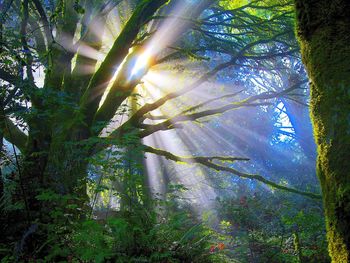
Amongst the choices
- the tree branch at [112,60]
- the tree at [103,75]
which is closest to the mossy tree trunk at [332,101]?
the tree at [103,75]

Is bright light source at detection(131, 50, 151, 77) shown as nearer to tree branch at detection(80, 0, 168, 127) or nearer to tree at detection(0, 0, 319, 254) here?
tree at detection(0, 0, 319, 254)

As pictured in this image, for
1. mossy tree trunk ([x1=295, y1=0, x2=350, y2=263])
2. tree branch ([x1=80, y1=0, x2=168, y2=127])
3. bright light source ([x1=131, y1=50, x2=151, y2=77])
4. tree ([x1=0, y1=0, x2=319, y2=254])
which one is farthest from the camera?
bright light source ([x1=131, y1=50, x2=151, y2=77])

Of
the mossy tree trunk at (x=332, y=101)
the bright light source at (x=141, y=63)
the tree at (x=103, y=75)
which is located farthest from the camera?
the bright light source at (x=141, y=63)

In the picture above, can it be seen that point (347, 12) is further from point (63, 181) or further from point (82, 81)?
point (82, 81)

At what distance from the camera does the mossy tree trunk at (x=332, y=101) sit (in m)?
1.60

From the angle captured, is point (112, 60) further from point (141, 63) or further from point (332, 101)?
point (332, 101)

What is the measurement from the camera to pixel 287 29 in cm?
680

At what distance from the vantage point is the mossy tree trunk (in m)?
1.60

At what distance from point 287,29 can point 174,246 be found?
16.8 feet

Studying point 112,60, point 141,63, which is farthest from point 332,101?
point 141,63

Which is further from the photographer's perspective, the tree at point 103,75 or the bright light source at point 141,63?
the bright light source at point 141,63

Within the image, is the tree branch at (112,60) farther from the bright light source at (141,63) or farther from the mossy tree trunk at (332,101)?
the mossy tree trunk at (332,101)

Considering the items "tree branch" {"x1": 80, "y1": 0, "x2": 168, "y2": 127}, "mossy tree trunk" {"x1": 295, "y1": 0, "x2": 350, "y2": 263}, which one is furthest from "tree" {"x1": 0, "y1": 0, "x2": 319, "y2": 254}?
"mossy tree trunk" {"x1": 295, "y1": 0, "x2": 350, "y2": 263}

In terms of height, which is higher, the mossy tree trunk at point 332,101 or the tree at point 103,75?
the tree at point 103,75
